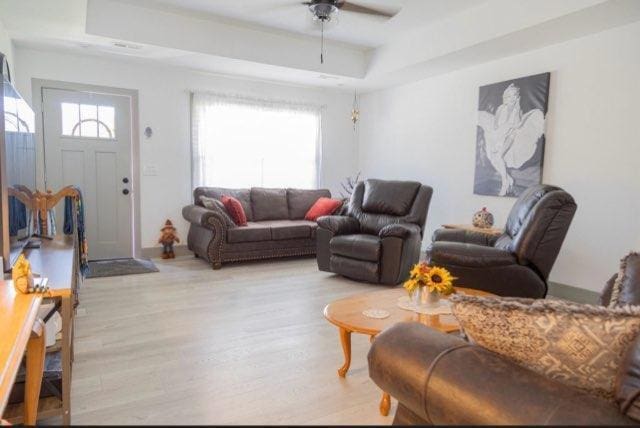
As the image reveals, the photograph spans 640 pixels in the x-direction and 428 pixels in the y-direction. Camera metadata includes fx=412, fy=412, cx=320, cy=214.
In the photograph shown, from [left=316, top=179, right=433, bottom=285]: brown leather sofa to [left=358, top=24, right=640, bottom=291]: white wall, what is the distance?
80 centimetres

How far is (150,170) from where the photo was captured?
506cm

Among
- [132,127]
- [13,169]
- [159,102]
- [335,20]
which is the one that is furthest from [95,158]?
[335,20]

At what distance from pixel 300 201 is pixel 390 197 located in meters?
1.56

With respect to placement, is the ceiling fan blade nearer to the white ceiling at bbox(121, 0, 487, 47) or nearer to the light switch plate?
the white ceiling at bbox(121, 0, 487, 47)

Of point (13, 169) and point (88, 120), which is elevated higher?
point (88, 120)

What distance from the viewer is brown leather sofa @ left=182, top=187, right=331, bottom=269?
457cm

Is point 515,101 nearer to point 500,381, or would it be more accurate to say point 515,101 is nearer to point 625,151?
point 625,151

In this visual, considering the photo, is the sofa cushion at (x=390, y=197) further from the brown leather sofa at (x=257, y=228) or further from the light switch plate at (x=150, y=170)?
the light switch plate at (x=150, y=170)

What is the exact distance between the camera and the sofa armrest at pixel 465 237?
11.8ft

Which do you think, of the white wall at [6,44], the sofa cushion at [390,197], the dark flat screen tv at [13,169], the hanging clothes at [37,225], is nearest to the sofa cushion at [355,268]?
the sofa cushion at [390,197]

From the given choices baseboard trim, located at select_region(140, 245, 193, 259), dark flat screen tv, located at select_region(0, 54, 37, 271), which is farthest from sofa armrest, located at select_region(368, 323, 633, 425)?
baseboard trim, located at select_region(140, 245, 193, 259)

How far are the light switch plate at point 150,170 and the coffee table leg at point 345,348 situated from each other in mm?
3803

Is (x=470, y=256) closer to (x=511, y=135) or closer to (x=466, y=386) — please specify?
(x=511, y=135)

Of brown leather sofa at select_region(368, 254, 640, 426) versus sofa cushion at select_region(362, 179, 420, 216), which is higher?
sofa cushion at select_region(362, 179, 420, 216)
